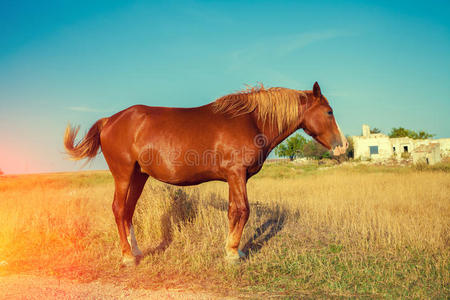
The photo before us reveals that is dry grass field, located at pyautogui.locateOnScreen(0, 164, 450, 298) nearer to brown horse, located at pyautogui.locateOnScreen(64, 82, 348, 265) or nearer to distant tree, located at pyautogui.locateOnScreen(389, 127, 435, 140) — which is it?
brown horse, located at pyautogui.locateOnScreen(64, 82, 348, 265)

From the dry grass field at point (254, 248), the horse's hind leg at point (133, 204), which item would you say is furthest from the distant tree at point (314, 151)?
the horse's hind leg at point (133, 204)

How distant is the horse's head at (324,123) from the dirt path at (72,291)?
10.2 ft

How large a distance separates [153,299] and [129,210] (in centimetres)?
228

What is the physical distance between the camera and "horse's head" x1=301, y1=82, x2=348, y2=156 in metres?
4.89

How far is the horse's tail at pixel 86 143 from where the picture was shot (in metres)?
5.49

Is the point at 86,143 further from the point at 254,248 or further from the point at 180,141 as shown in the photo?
the point at 254,248

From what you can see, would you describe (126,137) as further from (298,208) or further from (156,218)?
(298,208)

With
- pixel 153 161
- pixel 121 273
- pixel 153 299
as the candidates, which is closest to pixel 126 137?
pixel 153 161

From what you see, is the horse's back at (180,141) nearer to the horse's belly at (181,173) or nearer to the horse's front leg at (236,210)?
the horse's belly at (181,173)

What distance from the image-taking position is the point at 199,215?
6746 millimetres

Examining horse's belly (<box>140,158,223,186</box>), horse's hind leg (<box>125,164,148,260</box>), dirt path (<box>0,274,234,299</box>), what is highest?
horse's belly (<box>140,158,223,186</box>)

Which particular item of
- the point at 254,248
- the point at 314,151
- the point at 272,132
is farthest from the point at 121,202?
the point at 314,151

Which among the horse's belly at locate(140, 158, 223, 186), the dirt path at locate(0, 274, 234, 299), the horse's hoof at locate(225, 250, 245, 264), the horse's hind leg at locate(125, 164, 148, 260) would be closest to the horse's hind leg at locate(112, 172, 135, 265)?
the horse's hind leg at locate(125, 164, 148, 260)

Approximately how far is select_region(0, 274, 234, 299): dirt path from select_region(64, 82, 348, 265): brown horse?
0.90 meters
